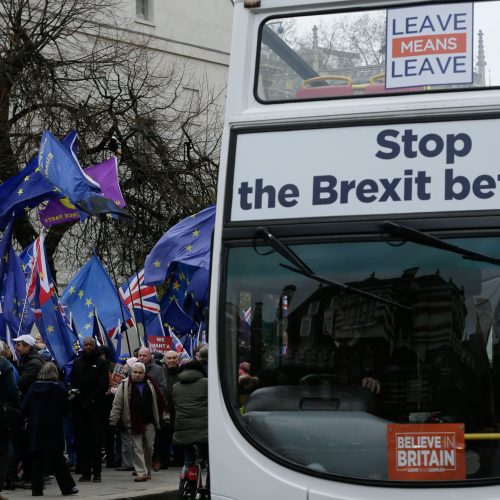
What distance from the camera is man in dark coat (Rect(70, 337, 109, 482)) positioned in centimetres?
1527

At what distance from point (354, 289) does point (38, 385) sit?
7.77 metres

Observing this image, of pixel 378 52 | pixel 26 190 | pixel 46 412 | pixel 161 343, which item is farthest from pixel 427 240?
pixel 161 343

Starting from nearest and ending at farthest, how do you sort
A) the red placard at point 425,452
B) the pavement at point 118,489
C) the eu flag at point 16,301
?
A: the red placard at point 425,452 < the pavement at point 118,489 < the eu flag at point 16,301

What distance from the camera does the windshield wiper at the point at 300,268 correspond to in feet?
20.5

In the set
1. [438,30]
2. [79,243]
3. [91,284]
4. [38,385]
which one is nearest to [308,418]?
[438,30]

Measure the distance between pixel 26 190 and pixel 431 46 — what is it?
12595mm

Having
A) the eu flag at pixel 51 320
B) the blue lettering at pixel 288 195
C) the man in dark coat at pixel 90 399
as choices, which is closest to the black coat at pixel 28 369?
the man in dark coat at pixel 90 399

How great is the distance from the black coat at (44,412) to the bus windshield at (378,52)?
7288mm

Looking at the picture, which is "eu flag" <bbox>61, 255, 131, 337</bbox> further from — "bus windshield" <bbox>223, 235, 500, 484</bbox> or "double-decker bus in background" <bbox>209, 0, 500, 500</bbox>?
"bus windshield" <bbox>223, 235, 500, 484</bbox>

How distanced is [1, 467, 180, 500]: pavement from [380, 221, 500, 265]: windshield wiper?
8191 mm

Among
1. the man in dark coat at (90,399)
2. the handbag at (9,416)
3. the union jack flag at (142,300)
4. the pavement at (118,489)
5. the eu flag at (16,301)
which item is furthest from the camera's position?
the union jack flag at (142,300)

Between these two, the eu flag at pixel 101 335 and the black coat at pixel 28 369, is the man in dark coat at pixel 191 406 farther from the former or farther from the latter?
the eu flag at pixel 101 335

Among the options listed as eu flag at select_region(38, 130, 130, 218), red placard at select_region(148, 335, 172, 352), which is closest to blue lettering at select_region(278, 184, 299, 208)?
eu flag at select_region(38, 130, 130, 218)

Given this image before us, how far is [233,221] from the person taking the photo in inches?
259
